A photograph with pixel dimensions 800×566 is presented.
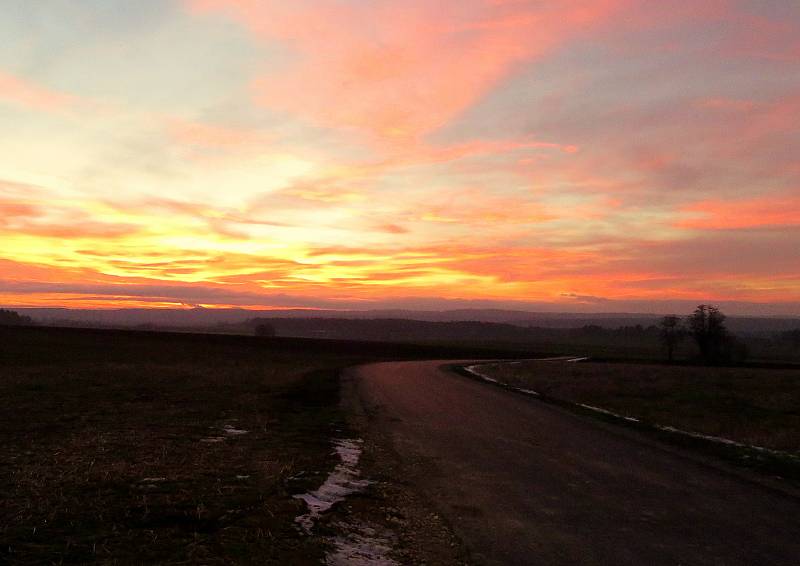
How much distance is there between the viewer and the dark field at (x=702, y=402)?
754 inches

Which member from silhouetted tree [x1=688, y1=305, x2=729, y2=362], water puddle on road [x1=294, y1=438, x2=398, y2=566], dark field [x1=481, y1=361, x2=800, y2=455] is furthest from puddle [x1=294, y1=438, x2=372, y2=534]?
silhouetted tree [x1=688, y1=305, x2=729, y2=362]

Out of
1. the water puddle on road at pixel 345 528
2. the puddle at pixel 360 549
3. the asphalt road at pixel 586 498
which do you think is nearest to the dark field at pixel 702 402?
the asphalt road at pixel 586 498

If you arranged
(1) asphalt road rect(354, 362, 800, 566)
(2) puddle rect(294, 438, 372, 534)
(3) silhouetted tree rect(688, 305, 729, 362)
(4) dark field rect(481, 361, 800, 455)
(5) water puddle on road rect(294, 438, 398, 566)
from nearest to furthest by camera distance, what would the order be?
1. (5) water puddle on road rect(294, 438, 398, 566)
2. (1) asphalt road rect(354, 362, 800, 566)
3. (2) puddle rect(294, 438, 372, 534)
4. (4) dark field rect(481, 361, 800, 455)
5. (3) silhouetted tree rect(688, 305, 729, 362)

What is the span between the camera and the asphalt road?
7.38m

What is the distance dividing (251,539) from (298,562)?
1.00 meters

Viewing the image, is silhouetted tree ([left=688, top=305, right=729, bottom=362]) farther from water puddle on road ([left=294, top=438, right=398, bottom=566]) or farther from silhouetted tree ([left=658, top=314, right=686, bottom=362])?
water puddle on road ([left=294, top=438, right=398, bottom=566])

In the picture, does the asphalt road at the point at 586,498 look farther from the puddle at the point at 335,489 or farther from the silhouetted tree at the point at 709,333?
the silhouetted tree at the point at 709,333

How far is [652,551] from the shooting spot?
7359 millimetres

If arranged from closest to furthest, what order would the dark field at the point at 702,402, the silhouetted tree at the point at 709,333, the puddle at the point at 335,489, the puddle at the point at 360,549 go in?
the puddle at the point at 360,549, the puddle at the point at 335,489, the dark field at the point at 702,402, the silhouetted tree at the point at 709,333

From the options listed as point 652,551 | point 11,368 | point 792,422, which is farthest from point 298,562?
point 11,368

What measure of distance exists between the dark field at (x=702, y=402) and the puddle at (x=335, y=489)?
11721 millimetres

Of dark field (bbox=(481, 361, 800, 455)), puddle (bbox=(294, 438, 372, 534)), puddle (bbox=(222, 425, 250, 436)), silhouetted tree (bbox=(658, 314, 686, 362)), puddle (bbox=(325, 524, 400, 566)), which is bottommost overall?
dark field (bbox=(481, 361, 800, 455))

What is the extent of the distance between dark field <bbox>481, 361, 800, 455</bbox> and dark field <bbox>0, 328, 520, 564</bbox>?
1274cm

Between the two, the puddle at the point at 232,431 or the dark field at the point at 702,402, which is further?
the dark field at the point at 702,402
